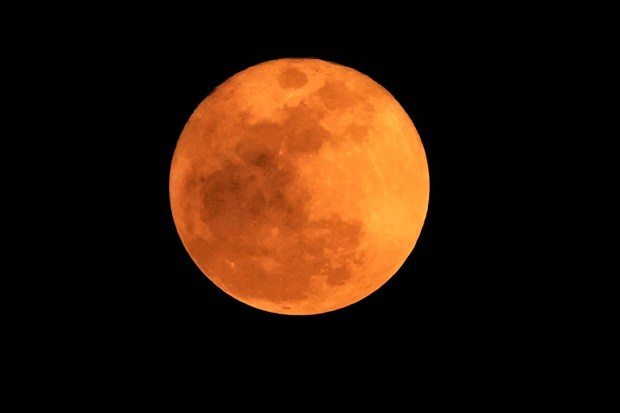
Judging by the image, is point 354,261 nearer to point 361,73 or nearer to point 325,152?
point 325,152

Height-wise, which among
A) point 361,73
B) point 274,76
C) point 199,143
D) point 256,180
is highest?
point 361,73

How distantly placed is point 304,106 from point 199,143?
871 mm

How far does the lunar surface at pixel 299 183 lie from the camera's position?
146 inches

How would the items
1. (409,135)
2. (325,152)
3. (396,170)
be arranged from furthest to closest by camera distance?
(409,135)
(396,170)
(325,152)

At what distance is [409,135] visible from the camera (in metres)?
4.24

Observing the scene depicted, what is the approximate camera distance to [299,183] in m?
3.70

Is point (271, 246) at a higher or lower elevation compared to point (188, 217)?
lower

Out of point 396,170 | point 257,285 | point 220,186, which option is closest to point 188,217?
point 220,186

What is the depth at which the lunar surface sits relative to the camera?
3.72m

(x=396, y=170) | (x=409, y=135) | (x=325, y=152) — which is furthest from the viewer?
(x=409, y=135)

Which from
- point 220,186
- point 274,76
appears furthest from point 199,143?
point 274,76

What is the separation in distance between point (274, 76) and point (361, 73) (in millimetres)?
810

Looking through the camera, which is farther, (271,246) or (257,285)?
(257,285)

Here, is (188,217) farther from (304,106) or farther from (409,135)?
(409,135)
